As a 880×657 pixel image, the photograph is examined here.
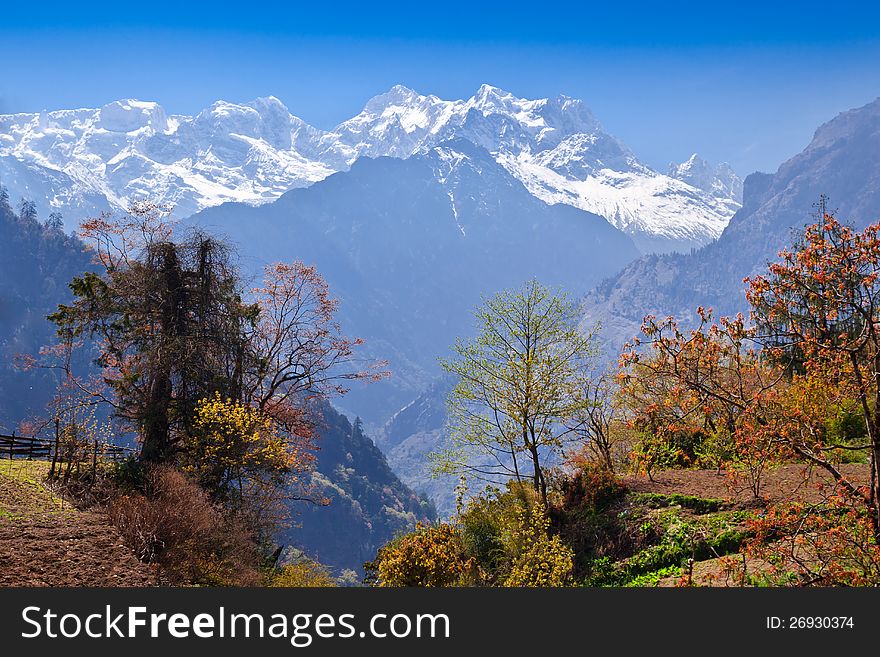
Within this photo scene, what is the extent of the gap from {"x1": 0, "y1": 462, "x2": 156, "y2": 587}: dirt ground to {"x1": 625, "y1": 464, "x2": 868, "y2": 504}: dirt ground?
13879 millimetres

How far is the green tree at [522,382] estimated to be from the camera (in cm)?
2331

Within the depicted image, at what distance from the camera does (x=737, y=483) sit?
18.3 meters

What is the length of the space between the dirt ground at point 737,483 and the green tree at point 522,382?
304 cm

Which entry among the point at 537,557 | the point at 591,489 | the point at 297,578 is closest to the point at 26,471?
the point at 297,578

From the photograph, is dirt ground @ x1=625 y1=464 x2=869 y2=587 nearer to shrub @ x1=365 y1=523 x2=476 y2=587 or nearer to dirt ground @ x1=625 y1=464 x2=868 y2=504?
dirt ground @ x1=625 y1=464 x2=868 y2=504

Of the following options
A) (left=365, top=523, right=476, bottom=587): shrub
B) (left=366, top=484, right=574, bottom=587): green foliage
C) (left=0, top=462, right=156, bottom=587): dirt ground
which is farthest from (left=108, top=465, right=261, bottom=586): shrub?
(left=365, top=523, right=476, bottom=587): shrub

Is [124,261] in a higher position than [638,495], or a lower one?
higher

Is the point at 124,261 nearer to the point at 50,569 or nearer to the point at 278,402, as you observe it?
the point at 278,402

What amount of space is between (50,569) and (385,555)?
25.2ft

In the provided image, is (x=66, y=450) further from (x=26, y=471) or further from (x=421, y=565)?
(x=421, y=565)

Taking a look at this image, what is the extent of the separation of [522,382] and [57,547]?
13605 mm

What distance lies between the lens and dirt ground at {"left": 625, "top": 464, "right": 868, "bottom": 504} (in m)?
18.3

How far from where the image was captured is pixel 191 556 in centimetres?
1973

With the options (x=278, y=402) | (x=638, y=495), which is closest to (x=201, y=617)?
(x=638, y=495)
